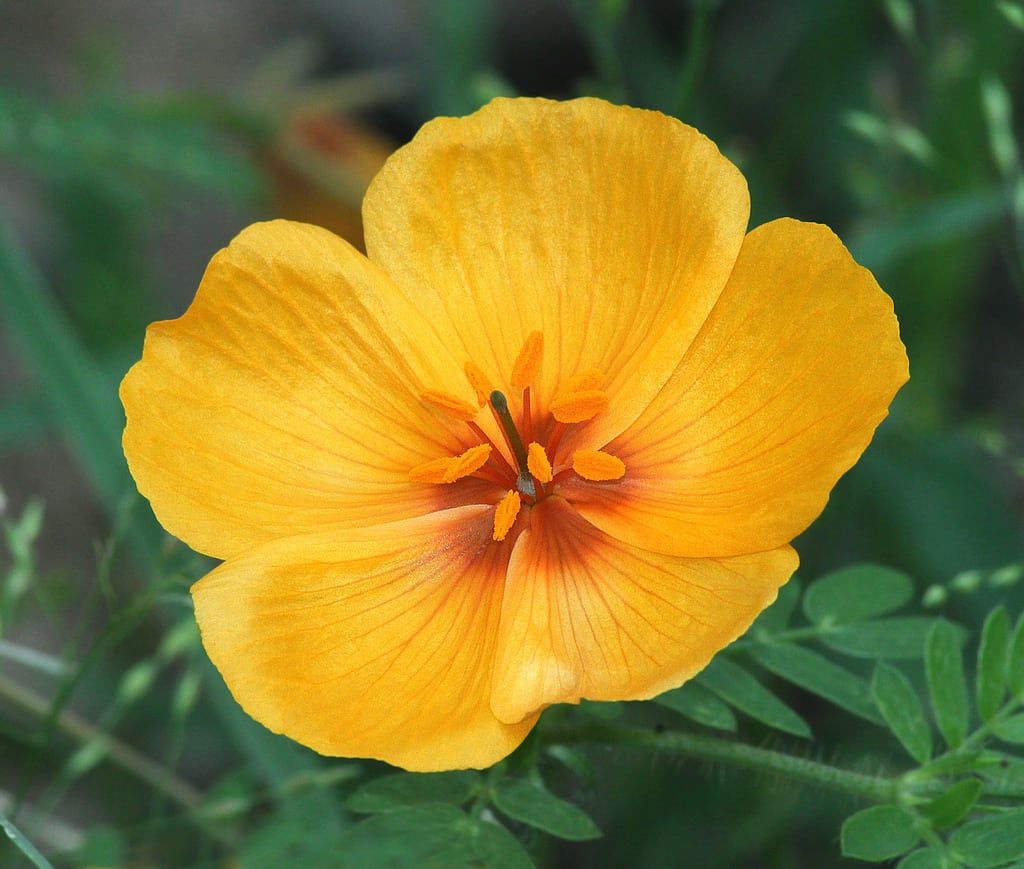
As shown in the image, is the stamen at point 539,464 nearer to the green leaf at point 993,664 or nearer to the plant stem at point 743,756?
the plant stem at point 743,756

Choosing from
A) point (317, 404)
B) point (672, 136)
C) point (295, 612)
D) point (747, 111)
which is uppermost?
point (672, 136)

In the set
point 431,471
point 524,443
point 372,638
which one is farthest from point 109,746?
point 524,443

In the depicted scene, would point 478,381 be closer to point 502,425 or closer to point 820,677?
point 502,425

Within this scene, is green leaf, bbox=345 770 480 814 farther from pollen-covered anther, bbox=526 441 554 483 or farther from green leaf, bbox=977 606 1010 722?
green leaf, bbox=977 606 1010 722

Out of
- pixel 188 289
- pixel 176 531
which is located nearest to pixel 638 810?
pixel 176 531

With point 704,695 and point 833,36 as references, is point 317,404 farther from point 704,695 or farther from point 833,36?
point 833,36

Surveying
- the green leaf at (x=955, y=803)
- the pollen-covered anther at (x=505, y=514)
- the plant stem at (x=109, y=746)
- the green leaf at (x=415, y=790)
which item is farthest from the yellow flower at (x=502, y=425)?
the plant stem at (x=109, y=746)
